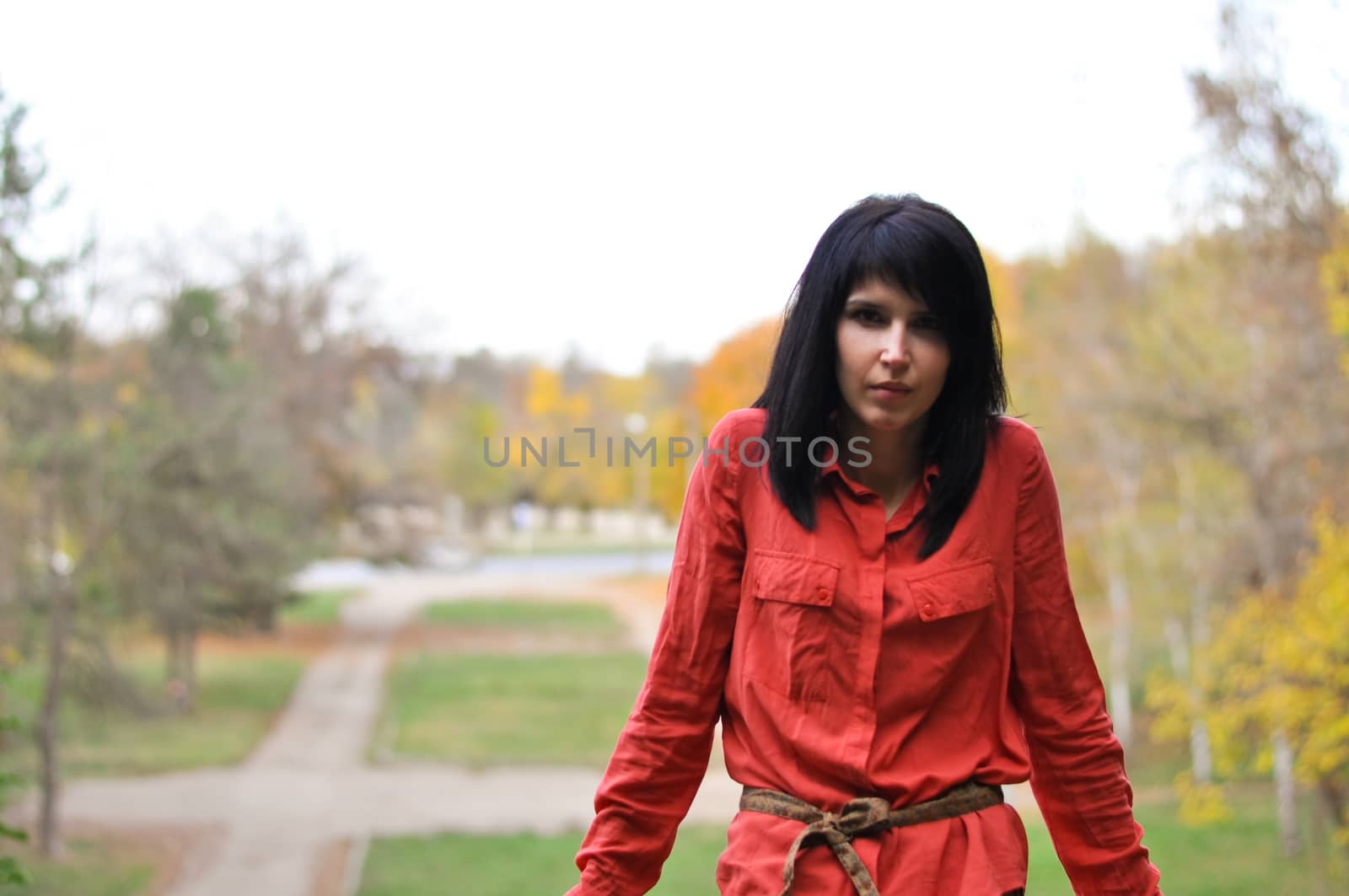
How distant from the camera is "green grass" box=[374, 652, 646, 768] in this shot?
20359mm

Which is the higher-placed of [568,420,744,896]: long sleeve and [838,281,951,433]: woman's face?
[838,281,951,433]: woman's face

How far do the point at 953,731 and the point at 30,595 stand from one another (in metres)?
14.6

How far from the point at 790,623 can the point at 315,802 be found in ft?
53.8

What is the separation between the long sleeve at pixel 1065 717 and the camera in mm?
1879

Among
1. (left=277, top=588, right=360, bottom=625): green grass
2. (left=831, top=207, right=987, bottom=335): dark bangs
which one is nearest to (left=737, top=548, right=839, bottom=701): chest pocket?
(left=831, top=207, right=987, bottom=335): dark bangs

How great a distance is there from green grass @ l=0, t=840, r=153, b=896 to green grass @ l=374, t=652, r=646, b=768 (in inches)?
214

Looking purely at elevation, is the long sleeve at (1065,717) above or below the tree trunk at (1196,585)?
above

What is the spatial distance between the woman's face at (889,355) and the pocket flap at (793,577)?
0.67 ft

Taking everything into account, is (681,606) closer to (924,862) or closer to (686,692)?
(686,692)

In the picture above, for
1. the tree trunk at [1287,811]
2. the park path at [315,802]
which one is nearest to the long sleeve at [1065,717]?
the park path at [315,802]

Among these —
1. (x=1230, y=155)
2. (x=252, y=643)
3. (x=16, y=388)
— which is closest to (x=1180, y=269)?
(x=1230, y=155)

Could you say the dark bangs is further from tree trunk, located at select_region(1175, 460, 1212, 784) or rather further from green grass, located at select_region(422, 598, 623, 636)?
green grass, located at select_region(422, 598, 623, 636)

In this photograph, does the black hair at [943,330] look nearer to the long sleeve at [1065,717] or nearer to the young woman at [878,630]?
the young woman at [878,630]

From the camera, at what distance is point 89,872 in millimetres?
14227
